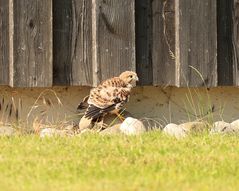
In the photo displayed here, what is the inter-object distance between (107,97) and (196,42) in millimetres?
918

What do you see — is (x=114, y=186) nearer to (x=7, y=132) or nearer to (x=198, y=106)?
(x=7, y=132)

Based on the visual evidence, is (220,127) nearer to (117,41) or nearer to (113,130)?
(113,130)

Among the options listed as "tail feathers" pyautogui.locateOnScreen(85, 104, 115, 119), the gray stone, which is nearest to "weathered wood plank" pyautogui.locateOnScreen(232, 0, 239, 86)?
"tail feathers" pyautogui.locateOnScreen(85, 104, 115, 119)

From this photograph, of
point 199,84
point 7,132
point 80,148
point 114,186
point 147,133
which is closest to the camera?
point 114,186

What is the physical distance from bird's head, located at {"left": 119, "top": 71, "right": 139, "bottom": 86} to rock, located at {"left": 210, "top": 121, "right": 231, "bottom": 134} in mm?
767

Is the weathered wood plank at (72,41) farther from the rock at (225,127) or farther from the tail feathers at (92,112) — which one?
the rock at (225,127)

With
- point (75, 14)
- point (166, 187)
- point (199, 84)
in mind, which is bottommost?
point (166, 187)

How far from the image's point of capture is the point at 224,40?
6.61m

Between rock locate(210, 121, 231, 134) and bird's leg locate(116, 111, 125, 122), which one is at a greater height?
bird's leg locate(116, 111, 125, 122)

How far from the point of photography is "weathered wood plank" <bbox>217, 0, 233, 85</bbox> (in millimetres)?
6602

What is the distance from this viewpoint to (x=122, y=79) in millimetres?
6145

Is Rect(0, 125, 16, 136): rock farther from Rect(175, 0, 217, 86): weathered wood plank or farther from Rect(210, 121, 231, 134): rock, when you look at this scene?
Rect(210, 121, 231, 134): rock

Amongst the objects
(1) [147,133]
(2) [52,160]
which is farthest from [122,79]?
(2) [52,160]

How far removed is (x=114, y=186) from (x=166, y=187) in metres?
0.27
